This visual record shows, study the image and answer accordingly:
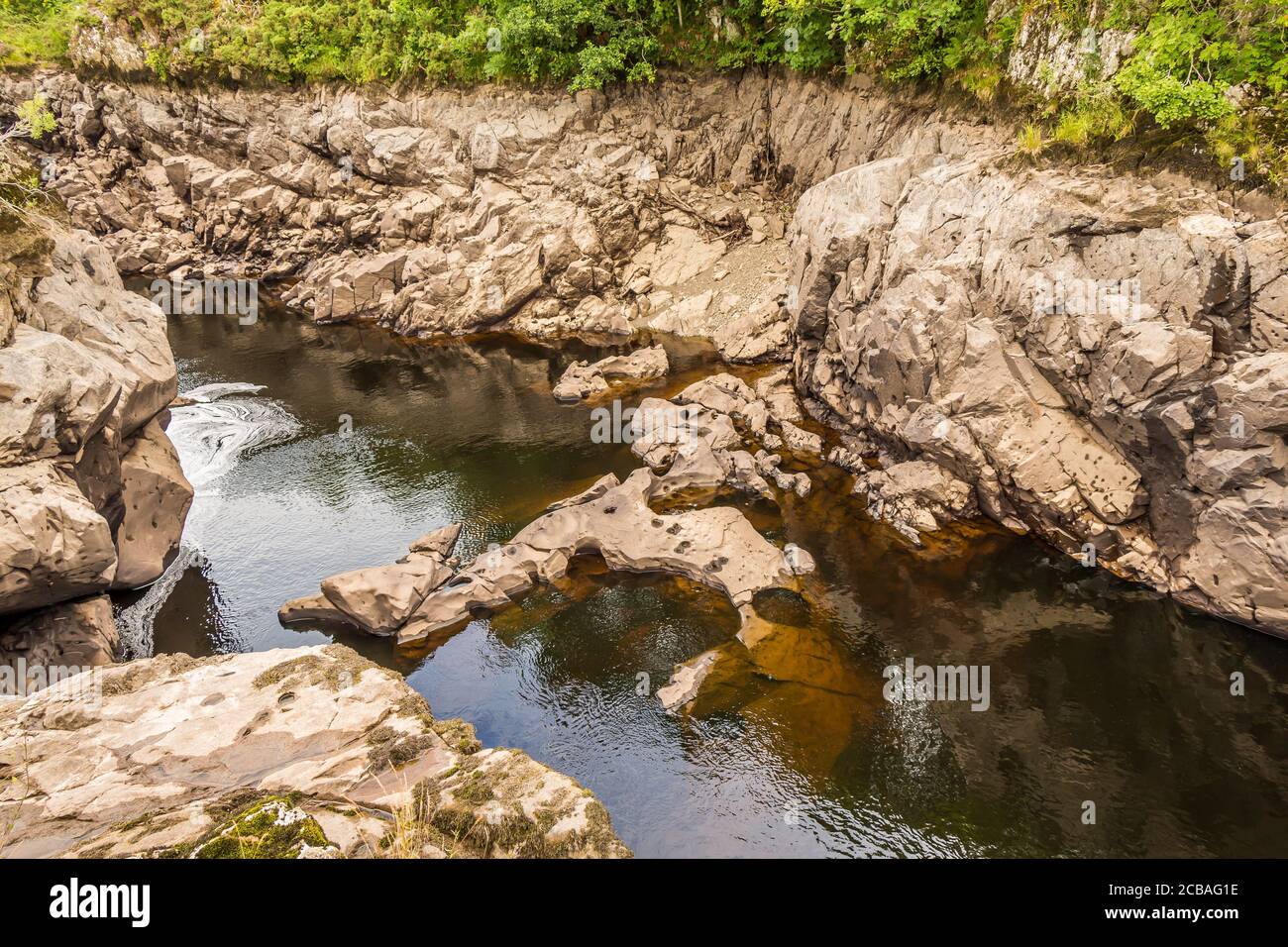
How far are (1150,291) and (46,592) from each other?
26583 mm

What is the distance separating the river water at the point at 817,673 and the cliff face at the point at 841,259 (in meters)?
2.38

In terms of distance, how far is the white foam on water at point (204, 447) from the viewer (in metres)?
21.1

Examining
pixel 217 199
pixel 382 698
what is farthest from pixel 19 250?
pixel 217 199

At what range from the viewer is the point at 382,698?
11734 millimetres

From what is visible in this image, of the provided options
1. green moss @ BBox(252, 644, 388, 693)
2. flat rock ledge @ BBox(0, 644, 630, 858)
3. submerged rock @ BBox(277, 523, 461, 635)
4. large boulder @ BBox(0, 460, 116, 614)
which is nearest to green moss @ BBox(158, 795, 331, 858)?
flat rock ledge @ BBox(0, 644, 630, 858)

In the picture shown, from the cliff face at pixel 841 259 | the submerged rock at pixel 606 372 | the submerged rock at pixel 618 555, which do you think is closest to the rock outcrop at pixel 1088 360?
the cliff face at pixel 841 259

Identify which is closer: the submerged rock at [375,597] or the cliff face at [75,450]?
the cliff face at [75,450]

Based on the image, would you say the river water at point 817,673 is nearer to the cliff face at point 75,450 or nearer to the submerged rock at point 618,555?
the submerged rock at point 618,555

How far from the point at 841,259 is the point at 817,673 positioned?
1601 cm

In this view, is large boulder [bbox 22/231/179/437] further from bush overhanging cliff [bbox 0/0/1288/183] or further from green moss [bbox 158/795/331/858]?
bush overhanging cliff [bbox 0/0/1288/183]

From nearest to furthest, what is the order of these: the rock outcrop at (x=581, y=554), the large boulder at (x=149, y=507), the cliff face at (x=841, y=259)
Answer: the cliff face at (x=841, y=259)
the rock outcrop at (x=581, y=554)
the large boulder at (x=149, y=507)

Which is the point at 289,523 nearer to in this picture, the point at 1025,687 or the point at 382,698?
the point at 382,698

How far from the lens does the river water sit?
14.3 meters

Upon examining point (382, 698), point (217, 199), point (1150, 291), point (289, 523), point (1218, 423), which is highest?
point (217, 199)
